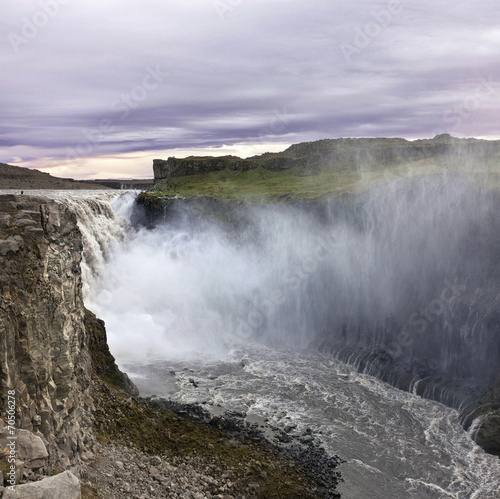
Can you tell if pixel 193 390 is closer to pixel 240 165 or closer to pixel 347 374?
pixel 347 374

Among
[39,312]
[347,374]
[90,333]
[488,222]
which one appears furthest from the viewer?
[488,222]

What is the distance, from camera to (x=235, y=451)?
23.7 metres

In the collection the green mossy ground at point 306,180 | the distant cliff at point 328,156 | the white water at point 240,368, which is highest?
the distant cliff at point 328,156

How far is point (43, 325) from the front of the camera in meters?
16.6

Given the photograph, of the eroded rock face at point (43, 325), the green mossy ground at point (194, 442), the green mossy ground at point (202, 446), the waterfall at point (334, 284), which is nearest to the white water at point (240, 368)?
the waterfall at point (334, 284)

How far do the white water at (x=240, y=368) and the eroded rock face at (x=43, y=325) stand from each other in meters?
12.7

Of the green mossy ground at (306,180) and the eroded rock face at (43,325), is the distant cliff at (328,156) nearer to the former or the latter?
the green mossy ground at (306,180)

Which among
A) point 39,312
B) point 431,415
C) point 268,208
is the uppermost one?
point 268,208

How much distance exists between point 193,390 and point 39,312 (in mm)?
17151

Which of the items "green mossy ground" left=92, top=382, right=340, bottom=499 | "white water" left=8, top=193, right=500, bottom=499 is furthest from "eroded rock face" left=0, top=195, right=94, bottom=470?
"white water" left=8, top=193, right=500, bottom=499

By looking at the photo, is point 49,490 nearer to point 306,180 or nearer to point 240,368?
point 240,368

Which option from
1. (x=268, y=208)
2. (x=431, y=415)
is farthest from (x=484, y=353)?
(x=268, y=208)

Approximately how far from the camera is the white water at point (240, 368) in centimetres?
2512

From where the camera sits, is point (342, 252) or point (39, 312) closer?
point (39, 312)
